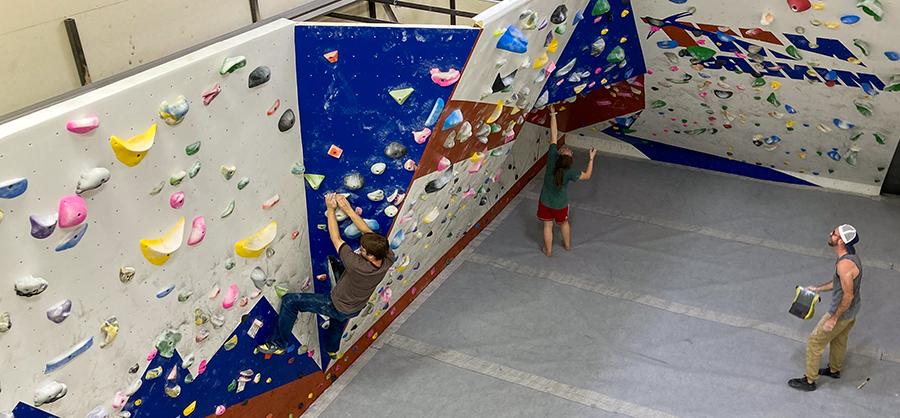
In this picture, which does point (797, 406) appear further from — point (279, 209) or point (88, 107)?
point (88, 107)

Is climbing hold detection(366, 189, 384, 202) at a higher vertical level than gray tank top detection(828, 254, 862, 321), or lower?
higher

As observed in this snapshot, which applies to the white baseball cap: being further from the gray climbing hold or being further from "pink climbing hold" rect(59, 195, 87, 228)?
"pink climbing hold" rect(59, 195, 87, 228)

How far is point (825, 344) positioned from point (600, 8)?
2314 millimetres

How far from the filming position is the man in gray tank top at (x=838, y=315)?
13.7 feet

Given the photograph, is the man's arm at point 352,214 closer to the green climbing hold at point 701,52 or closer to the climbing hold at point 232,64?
the climbing hold at point 232,64

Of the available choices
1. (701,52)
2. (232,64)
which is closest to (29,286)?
(232,64)

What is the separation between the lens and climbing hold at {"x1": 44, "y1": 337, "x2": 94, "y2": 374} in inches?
102

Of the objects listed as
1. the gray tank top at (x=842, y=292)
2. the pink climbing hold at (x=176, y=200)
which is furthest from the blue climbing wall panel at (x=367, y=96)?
the gray tank top at (x=842, y=292)

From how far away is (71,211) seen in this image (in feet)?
7.98

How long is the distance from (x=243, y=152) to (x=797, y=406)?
3.38 meters

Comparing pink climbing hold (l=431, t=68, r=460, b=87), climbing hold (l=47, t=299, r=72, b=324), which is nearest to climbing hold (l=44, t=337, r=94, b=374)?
climbing hold (l=47, t=299, r=72, b=324)

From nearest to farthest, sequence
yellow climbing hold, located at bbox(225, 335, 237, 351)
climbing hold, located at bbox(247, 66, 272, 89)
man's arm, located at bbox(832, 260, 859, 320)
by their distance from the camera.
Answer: climbing hold, located at bbox(247, 66, 272, 89) → yellow climbing hold, located at bbox(225, 335, 237, 351) → man's arm, located at bbox(832, 260, 859, 320)

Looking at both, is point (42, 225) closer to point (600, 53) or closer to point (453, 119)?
point (453, 119)

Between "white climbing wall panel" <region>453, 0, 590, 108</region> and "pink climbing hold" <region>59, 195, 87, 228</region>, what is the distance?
155 cm
